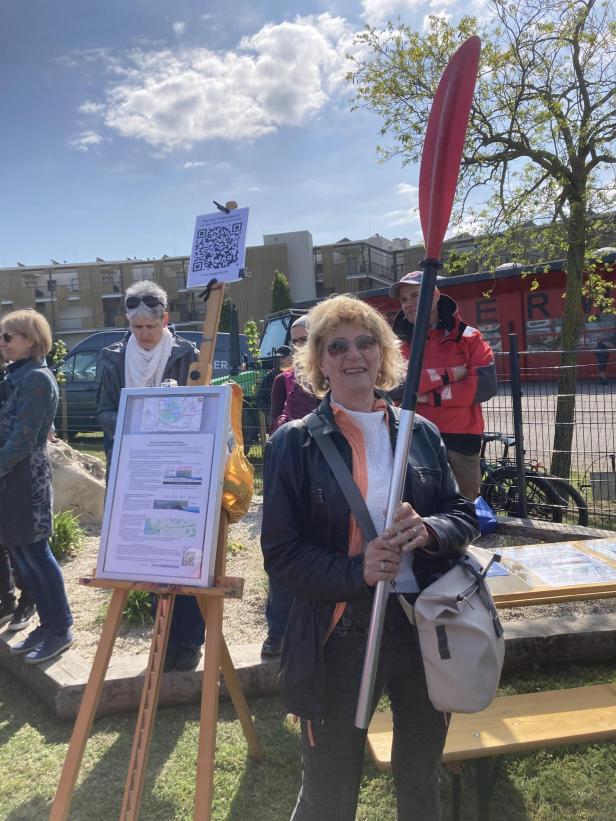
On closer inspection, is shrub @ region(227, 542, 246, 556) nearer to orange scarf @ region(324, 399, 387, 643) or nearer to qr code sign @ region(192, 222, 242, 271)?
qr code sign @ region(192, 222, 242, 271)

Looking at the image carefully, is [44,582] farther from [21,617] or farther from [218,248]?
[218,248]

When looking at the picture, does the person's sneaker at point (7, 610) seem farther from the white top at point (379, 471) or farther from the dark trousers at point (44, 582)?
the white top at point (379, 471)

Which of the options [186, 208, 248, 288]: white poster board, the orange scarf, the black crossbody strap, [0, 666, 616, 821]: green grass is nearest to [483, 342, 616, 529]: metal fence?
[0, 666, 616, 821]: green grass

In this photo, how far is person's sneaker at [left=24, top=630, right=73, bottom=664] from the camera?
3430mm

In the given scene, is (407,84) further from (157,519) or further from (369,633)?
(369,633)

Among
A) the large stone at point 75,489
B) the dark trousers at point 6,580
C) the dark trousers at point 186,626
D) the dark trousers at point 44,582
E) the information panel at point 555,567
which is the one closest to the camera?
the information panel at point 555,567

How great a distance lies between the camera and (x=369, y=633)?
66.1 inches

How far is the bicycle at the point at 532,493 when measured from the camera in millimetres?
6062

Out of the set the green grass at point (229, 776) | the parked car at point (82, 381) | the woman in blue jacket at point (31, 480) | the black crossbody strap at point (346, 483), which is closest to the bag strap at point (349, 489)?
the black crossbody strap at point (346, 483)

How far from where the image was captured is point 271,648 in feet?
11.0

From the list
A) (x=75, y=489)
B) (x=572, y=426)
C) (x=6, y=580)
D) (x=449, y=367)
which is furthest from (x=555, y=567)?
(x=75, y=489)

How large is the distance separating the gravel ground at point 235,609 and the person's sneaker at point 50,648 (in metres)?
0.24

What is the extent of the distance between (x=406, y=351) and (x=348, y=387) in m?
2.35

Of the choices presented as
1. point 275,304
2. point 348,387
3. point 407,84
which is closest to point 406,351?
point 348,387
